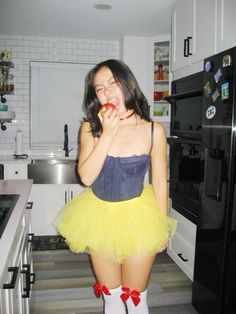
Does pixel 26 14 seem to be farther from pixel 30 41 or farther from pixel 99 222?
pixel 99 222

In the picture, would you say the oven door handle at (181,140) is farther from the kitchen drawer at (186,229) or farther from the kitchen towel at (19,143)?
the kitchen towel at (19,143)

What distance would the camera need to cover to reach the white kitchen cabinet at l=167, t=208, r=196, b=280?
239cm

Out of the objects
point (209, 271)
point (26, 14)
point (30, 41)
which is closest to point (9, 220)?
point (209, 271)

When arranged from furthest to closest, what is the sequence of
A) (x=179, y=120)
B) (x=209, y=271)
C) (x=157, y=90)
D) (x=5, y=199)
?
(x=157, y=90) → (x=179, y=120) → (x=209, y=271) → (x=5, y=199)

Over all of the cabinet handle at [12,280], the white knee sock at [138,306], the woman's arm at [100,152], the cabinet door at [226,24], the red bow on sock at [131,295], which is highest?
the cabinet door at [226,24]

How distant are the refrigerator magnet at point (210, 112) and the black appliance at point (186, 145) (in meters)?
0.29

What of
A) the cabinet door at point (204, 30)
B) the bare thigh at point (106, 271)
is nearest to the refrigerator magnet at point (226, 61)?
the cabinet door at point (204, 30)

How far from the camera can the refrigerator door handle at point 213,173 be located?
5.70ft

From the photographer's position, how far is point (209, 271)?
6.20 feet

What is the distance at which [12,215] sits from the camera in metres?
1.27

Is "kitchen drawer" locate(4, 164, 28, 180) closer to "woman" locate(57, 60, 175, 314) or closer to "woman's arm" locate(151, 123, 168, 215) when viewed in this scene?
"woman" locate(57, 60, 175, 314)

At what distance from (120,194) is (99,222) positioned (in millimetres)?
153

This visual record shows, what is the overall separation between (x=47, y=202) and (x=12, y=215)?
216cm

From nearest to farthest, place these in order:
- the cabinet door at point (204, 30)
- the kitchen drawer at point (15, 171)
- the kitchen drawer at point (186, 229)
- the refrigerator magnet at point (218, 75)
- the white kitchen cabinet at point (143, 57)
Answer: the refrigerator magnet at point (218, 75) < the cabinet door at point (204, 30) < the kitchen drawer at point (186, 229) < the kitchen drawer at point (15, 171) < the white kitchen cabinet at point (143, 57)
